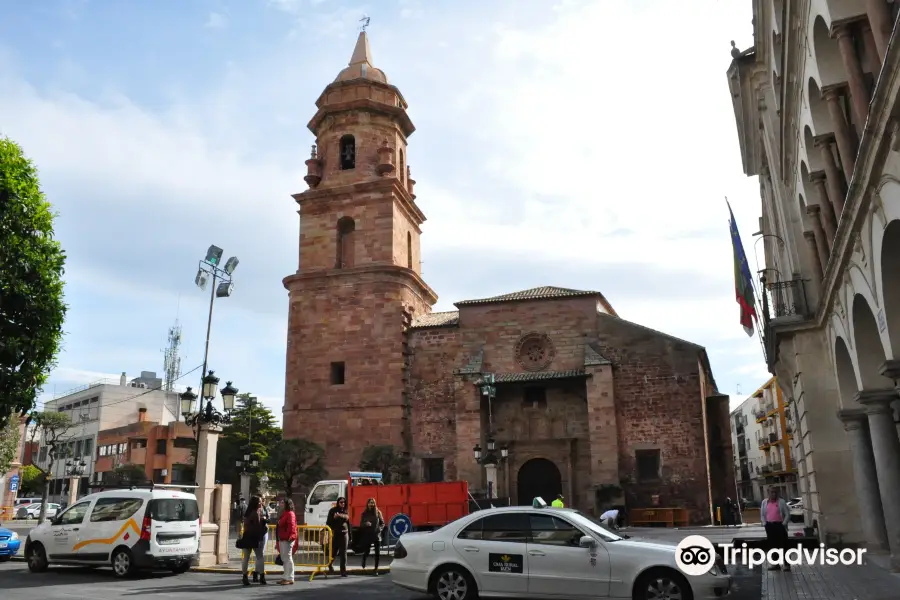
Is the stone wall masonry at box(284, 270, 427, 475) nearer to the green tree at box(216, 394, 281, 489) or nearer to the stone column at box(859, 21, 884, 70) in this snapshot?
the green tree at box(216, 394, 281, 489)

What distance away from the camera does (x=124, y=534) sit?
13102mm

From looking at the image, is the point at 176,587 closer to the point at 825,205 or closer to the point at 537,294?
the point at 825,205

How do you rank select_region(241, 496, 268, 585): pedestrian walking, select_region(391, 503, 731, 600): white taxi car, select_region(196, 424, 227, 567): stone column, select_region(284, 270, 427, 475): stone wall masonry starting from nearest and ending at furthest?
select_region(391, 503, 731, 600): white taxi car → select_region(241, 496, 268, 585): pedestrian walking → select_region(196, 424, 227, 567): stone column → select_region(284, 270, 427, 475): stone wall masonry

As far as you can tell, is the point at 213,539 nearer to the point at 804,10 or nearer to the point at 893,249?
the point at 893,249

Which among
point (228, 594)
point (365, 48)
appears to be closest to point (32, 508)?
point (365, 48)

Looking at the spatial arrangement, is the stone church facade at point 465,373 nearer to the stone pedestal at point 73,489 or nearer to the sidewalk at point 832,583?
the stone pedestal at point 73,489

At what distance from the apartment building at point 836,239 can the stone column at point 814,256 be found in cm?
3

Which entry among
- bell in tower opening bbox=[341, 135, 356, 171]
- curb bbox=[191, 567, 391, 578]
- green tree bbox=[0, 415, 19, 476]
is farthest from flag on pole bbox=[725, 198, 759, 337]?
green tree bbox=[0, 415, 19, 476]

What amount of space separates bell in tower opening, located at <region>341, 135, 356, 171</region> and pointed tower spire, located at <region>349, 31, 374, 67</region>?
4638 mm

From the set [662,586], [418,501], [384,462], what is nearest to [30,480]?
[384,462]

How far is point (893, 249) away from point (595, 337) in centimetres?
2228

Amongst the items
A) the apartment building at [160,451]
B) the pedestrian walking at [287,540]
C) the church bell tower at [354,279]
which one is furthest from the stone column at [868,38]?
the apartment building at [160,451]

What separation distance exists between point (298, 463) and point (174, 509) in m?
16.0

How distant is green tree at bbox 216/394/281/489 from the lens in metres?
47.4
